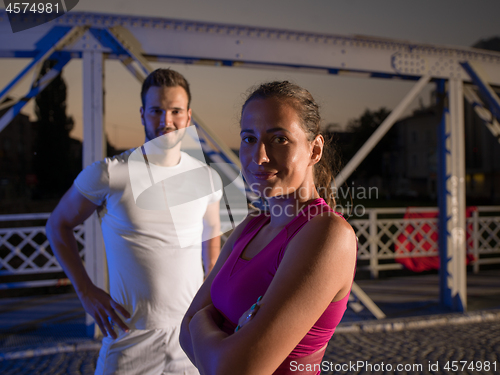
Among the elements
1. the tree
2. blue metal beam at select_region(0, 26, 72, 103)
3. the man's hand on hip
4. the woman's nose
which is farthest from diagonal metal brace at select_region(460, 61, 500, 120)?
the tree

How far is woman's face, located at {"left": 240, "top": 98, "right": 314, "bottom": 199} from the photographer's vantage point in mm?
956

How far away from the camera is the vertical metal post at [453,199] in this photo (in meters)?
4.73

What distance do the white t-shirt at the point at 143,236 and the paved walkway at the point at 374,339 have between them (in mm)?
2285

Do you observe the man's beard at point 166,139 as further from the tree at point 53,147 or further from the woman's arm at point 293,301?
the tree at point 53,147

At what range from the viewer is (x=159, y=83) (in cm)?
180

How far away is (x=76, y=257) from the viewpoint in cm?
181

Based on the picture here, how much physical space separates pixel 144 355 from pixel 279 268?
118cm

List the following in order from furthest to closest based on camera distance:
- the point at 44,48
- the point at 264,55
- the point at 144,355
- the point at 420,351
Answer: the point at 264,55 → the point at 420,351 → the point at 44,48 → the point at 144,355

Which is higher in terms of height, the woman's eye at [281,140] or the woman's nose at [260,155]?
the woman's eye at [281,140]

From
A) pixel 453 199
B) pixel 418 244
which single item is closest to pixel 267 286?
pixel 453 199

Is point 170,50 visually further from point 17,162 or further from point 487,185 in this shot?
point 17,162

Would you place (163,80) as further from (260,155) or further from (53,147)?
(53,147)

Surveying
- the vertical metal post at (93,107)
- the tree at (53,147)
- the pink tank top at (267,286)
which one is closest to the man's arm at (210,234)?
the pink tank top at (267,286)

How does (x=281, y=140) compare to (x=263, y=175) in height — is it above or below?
above
